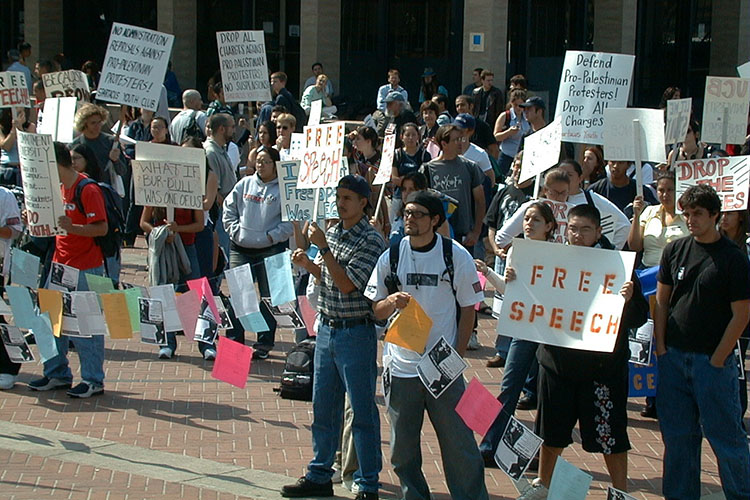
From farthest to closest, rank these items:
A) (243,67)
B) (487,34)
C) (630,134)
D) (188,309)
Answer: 1. (487,34)
2. (243,67)
3. (630,134)
4. (188,309)

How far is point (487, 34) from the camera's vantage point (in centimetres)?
2302

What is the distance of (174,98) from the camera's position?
906 inches

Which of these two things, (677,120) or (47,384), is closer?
(47,384)

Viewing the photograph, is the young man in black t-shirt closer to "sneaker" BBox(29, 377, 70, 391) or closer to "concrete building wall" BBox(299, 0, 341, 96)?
"sneaker" BBox(29, 377, 70, 391)

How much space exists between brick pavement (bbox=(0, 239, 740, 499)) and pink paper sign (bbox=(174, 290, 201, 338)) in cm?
61

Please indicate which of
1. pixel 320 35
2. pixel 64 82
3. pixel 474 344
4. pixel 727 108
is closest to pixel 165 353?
pixel 474 344

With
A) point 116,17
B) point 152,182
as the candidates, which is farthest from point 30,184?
point 116,17

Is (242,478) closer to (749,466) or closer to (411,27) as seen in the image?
(749,466)

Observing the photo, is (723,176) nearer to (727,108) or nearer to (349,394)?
(727,108)

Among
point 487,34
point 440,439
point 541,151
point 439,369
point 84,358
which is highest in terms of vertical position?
point 487,34

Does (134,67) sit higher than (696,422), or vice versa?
(134,67)

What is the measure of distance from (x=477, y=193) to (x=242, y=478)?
14.5 feet

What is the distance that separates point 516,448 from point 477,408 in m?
0.29

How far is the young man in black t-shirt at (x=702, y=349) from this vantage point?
643cm
